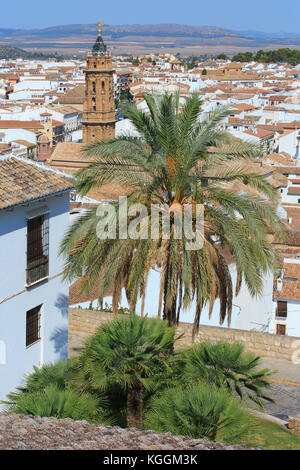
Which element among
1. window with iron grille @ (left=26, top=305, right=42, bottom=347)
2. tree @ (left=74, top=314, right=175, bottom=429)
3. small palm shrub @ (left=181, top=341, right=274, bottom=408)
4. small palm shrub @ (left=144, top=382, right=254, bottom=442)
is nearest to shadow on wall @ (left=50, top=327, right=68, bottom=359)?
window with iron grille @ (left=26, top=305, right=42, bottom=347)

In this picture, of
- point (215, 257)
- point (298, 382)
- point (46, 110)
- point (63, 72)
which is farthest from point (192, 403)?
point (63, 72)

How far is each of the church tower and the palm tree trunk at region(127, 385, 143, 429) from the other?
6310 cm

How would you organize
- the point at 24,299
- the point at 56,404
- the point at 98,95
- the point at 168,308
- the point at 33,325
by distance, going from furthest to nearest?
the point at 98,95, the point at 33,325, the point at 24,299, the point at 168,308, the point at 56,404

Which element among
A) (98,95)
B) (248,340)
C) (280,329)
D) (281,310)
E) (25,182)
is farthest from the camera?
(98,95)

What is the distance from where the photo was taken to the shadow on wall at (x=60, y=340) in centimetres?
1531

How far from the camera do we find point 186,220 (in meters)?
11.8

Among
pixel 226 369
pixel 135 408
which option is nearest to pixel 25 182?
pixel 135 408

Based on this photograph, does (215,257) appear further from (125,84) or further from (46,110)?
(125,84)

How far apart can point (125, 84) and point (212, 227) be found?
158259mm

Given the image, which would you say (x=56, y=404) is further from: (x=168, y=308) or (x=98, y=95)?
(x=98, y=95)

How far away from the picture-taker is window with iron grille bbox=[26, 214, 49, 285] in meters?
14.2

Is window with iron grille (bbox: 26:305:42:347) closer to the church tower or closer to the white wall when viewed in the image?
the white wall

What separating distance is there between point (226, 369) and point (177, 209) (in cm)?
271

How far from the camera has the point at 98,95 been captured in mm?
73062
